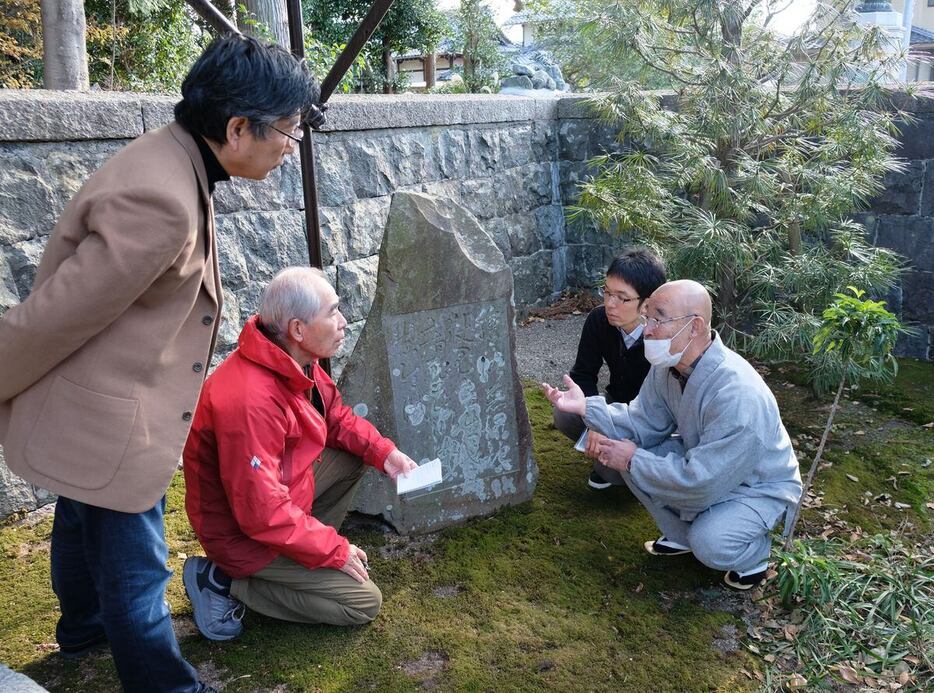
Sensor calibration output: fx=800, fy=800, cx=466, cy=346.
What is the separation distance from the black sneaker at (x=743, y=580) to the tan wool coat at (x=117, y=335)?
203 centimetres

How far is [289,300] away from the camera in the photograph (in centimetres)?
242

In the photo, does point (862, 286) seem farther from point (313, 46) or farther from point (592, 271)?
point (313, 46)

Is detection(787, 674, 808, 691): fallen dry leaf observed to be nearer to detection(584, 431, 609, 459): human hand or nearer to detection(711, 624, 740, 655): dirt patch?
detection(711, 624, 740, 655): dirt patch

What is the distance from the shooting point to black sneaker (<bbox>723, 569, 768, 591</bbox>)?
291cm

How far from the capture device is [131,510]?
187 centimetres

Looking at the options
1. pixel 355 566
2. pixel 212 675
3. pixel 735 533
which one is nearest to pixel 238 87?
pixel 355 566

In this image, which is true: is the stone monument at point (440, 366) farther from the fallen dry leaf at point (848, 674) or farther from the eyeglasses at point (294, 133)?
the fallen dry leaf at point (848, 674)

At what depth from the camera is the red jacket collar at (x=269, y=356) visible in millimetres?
2363

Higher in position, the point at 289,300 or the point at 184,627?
the point at 289,300

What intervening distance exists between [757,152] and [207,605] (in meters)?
3.89

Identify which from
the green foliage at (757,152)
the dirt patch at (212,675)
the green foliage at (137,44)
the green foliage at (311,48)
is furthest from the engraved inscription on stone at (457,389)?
the green foliage at (137,44)

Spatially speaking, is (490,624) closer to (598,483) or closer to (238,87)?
(598,483)

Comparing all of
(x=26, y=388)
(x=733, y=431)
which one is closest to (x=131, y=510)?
(x=26, y=388)

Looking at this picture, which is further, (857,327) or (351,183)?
(351,183)
